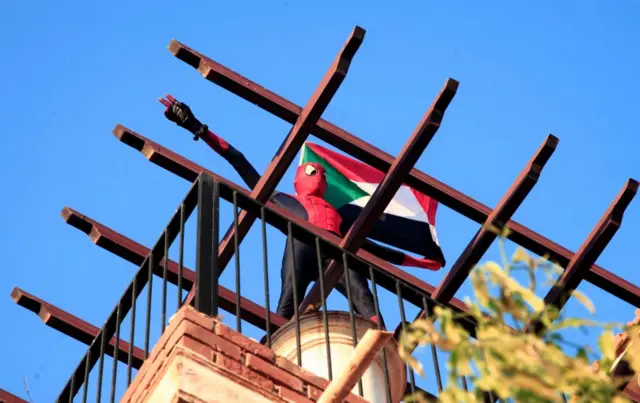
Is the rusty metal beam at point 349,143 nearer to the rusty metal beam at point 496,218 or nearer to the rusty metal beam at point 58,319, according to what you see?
the rusty metal beam at point 496,218

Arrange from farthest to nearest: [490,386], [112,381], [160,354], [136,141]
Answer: [136,141] < [112,381] < [160,354] < [490,386]

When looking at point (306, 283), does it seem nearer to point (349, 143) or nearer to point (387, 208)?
point (387, 208)

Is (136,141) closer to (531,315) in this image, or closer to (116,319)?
(116,319)

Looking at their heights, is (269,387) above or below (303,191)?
below

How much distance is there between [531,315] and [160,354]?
2586mm

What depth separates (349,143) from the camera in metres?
8.10

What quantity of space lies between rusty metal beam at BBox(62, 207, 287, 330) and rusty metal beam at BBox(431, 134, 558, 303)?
3.80 feet

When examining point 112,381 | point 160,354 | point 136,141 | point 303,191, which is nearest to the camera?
point 160,354

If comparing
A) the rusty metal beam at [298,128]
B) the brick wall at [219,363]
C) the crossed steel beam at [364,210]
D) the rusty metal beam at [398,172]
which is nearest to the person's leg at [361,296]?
the crossed steel beam at [364,210]

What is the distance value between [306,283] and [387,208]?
1018 millimetres

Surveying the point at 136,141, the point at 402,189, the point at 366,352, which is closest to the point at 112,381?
the point at 366,352

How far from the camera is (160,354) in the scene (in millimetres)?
4844

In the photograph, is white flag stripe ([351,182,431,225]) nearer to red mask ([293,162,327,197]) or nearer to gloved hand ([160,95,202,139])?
red mask ([293,162,327,197])

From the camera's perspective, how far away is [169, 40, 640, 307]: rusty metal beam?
26.5 feet
